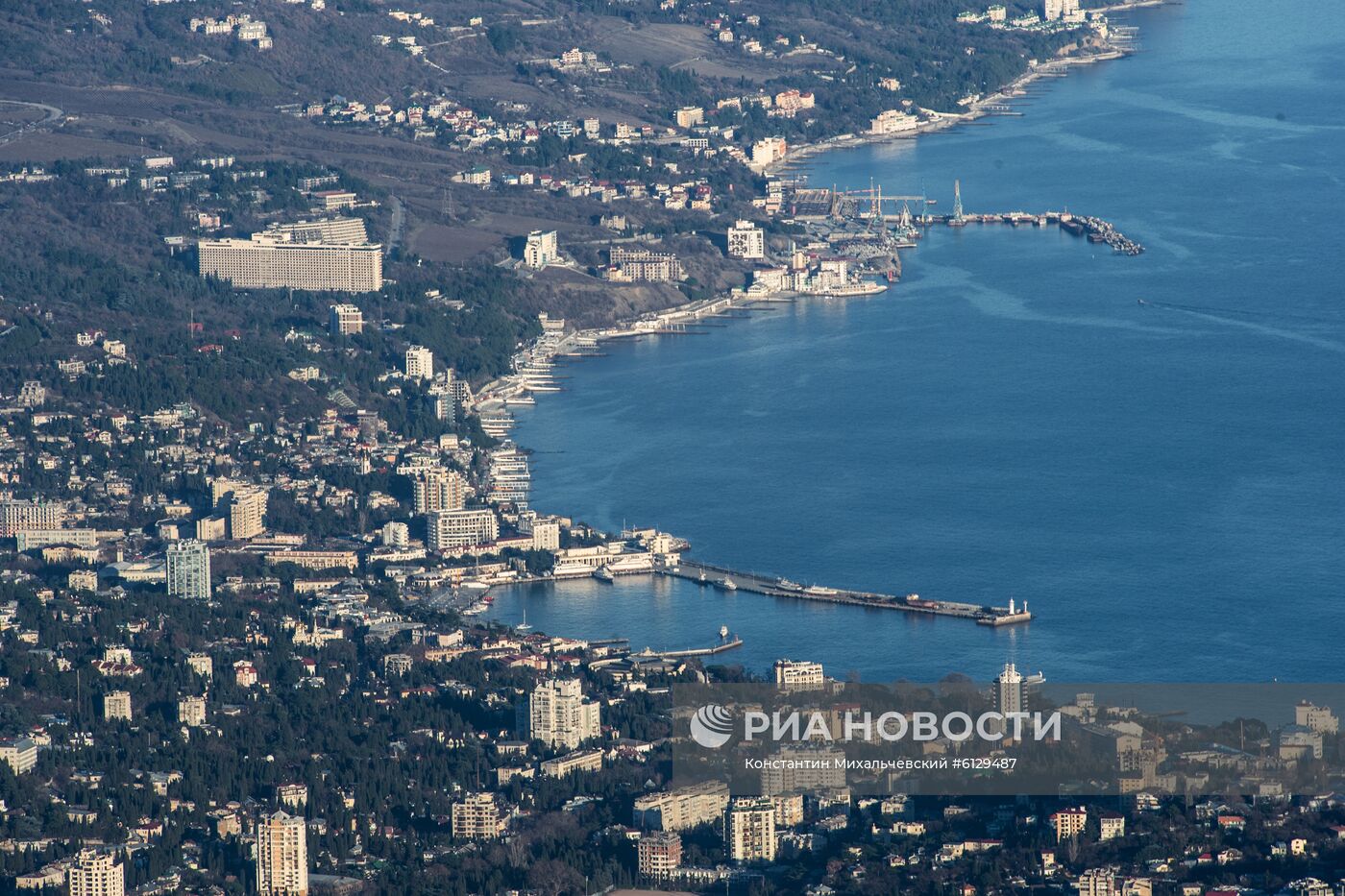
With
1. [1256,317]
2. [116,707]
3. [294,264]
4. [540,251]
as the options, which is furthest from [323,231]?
[116,707]

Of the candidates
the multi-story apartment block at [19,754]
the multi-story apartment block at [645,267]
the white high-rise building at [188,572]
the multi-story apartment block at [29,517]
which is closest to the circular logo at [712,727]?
the multi-story apartment block at [19,754]

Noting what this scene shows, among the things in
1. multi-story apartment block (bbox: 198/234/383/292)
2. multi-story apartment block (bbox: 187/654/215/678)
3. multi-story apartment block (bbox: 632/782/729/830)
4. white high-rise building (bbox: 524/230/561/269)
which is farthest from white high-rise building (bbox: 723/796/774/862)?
white high-rise building (bbox: 524/230/561/269)

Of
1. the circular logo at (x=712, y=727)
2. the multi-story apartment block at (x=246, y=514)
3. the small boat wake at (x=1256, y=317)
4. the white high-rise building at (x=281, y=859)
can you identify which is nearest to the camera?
the white high-rise building at (x=281, y=859)

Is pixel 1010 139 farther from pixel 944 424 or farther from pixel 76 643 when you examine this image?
pixel 76 643

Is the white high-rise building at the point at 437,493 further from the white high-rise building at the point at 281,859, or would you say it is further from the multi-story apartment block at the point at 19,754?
the white high-rise building at the point at 281,859

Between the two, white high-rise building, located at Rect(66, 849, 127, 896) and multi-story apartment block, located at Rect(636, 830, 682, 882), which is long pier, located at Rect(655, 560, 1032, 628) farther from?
white high-rise building, located at Rect(66, 849, 127, 896)

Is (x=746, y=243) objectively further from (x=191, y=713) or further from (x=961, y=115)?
(x=191, y=713)
